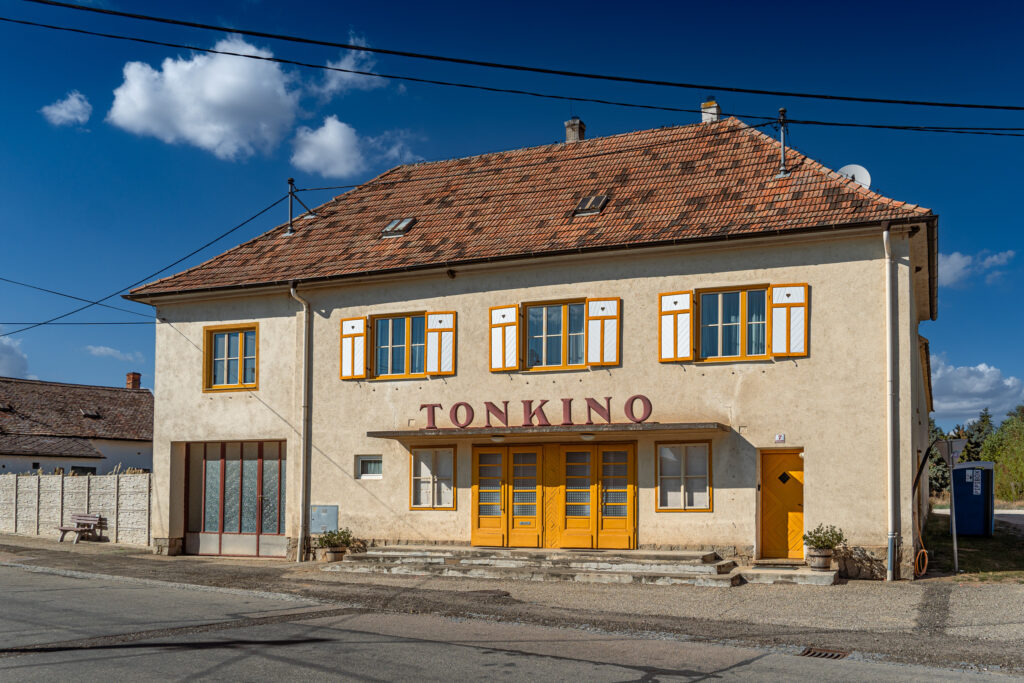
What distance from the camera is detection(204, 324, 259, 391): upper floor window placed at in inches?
877

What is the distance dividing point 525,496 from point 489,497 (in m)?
0.78

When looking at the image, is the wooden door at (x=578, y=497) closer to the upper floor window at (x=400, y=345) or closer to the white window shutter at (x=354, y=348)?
the upper floor window at (x=400, y=345)

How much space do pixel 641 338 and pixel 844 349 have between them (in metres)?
3.70

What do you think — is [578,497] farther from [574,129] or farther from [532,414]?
[574,129]

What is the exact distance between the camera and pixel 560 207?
68.7 ft

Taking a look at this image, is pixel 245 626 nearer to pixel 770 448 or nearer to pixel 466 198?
pixel 770 448

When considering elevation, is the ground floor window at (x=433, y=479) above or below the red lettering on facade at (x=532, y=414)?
below

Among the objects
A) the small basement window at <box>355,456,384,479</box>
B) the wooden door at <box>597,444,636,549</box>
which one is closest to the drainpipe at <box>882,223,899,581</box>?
the wooden door at <box>597,444,636,549</box>

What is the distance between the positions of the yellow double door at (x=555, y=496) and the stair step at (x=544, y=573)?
1391 mm

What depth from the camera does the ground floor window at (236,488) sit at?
22000 mm

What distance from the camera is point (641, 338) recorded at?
18.4 meters

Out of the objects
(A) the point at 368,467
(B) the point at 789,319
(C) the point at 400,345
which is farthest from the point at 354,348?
(B) the point at 789,319

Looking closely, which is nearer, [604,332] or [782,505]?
[782,505]

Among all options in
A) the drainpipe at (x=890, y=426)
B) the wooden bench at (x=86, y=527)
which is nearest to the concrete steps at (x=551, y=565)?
the drainpipe at (x=890, y=426)
